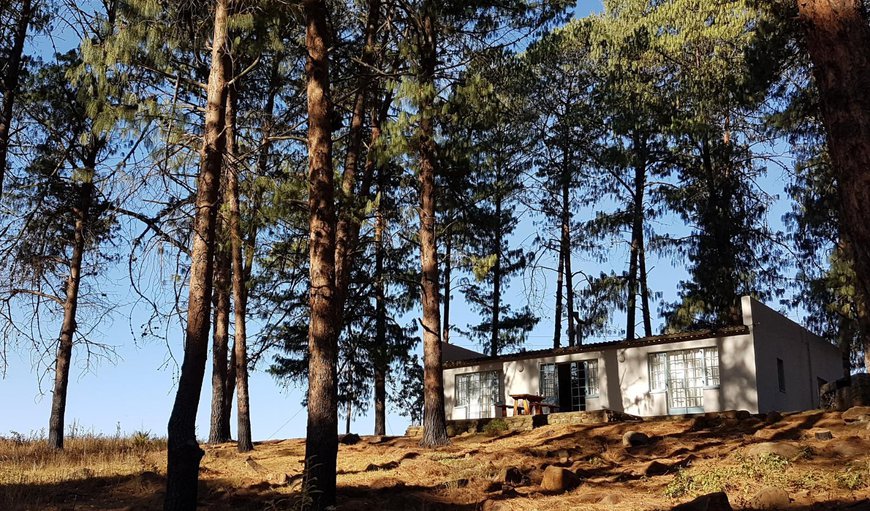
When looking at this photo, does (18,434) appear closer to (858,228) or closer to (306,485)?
(306,485)

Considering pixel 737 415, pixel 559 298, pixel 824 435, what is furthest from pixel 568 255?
pixel 824 435

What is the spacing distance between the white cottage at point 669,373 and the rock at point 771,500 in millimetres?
11837

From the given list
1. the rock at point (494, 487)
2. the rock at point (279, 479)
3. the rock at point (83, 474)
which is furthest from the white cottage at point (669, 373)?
the rock at point (83, 474)

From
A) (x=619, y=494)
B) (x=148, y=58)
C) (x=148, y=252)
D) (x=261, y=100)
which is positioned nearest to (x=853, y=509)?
(x=619, y=494)

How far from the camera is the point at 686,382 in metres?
22.5

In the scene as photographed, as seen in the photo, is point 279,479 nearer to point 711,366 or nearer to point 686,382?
point 686,382

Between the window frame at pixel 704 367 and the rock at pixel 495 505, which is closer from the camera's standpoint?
the rock at pixel 495 505

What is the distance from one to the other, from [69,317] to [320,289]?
507 inches

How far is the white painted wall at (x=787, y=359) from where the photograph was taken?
2142cm

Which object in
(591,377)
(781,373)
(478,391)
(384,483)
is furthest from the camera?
(478,391)

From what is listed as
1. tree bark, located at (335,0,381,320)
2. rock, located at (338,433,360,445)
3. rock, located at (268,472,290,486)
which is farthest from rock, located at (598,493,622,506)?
rock, located at (338,433,360,445)

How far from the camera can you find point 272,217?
13.7 m

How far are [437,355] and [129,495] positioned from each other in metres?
7.39

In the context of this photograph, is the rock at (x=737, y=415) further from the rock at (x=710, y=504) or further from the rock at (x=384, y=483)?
the rock at (x=710, y=504)
